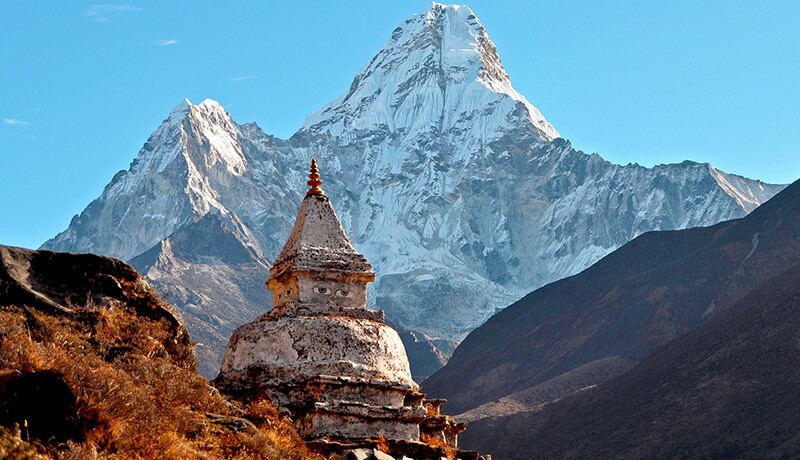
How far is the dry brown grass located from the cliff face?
2 cm

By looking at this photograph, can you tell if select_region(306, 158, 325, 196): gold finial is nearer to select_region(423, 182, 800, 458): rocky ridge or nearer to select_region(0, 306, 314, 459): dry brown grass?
select_region(0, 306, 314, 459): dry brown grass

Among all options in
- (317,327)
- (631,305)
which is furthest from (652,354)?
(317,327)

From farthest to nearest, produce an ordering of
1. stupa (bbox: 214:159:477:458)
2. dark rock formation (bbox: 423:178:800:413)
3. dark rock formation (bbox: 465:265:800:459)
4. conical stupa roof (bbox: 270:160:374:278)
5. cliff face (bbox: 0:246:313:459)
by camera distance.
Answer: dark rock formation (bbox: 423:178:800:413) < dark rock formation (bbox: 465:265:800:459) < conical stupa roof (bbox: 270:160:374:278) < stupa (bbox: 214:159:477:458) < cliff face (bbox: 0:246:313:459)

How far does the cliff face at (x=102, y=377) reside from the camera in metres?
13.7

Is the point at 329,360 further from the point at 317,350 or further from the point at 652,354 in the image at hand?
the point at 652,354

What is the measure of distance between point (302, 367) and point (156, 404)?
7.09 metres

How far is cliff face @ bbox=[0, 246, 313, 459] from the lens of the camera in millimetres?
13719

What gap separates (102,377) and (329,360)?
28.5 feet

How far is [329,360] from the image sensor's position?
22.6 metres

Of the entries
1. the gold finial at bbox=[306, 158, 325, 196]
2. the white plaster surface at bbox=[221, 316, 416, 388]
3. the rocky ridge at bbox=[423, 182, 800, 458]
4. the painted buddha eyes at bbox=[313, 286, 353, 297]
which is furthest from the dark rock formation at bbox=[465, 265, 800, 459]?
the white plaster surface at bbox=[221, 316, 416, 388]

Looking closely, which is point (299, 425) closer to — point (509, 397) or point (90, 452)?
point (90, 452)

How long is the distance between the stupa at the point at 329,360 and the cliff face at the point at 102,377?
5.33 feet

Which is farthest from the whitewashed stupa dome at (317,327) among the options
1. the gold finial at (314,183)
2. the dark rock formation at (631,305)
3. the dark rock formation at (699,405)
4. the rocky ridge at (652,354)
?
the dark rock formation at (631,305)

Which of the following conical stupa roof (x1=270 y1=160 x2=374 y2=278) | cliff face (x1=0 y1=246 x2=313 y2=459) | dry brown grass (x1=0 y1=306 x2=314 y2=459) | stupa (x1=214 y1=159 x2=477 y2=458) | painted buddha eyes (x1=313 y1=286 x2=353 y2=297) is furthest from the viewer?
conical stupa roof (x1=270 y1=160 x2=374 y2=278)
